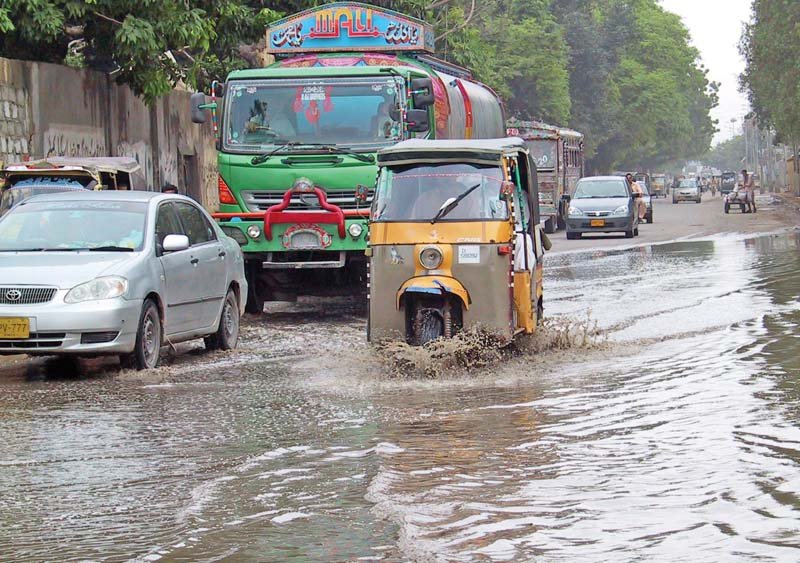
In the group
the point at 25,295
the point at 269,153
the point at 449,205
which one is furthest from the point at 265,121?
the point at 25,295

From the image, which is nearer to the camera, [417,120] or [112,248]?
[112,248]

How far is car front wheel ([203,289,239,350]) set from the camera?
569 inches

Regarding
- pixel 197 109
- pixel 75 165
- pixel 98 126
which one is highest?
pixel 98 126

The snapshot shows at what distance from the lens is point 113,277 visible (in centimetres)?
1215

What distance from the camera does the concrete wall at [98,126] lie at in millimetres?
21891

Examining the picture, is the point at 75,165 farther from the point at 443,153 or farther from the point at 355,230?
the point at 443,153

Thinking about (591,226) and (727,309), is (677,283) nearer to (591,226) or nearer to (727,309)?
(727,309)

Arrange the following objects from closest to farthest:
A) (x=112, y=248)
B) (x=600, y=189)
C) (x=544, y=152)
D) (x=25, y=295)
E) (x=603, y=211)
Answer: (x=25, y=295)
(x=112, y=248)
(x=603, y=211)
(x=600, y=189)
(x=544, y=152)

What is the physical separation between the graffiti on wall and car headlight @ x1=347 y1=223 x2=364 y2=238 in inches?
→ 293

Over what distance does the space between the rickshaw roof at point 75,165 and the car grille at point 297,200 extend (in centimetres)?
206

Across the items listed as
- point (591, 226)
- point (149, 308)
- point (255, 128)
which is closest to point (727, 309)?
point (255, 128)

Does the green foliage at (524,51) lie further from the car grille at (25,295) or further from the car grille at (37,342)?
the car grille at (37,342)

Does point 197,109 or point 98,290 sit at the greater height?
point 197,109

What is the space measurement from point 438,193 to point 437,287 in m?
0.98
